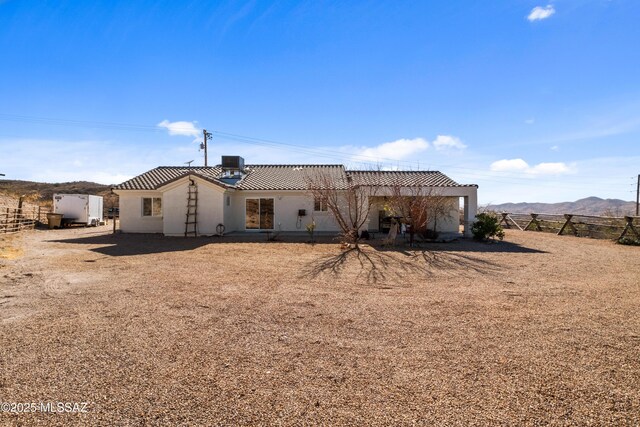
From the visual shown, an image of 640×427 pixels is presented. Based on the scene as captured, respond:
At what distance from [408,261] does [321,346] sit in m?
7.19

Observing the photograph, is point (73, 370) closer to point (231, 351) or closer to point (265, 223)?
point (231, 351)

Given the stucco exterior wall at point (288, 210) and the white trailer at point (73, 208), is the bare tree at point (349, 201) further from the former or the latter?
the white trailer at point (73, 208)

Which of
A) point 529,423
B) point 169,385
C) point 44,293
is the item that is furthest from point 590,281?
point 44,293

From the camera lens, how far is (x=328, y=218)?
1900 centimetres

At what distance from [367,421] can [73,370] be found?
10.1 ft

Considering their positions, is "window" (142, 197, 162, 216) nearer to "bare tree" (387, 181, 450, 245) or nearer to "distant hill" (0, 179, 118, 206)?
"bare tree" (387, 181, 450, 245)

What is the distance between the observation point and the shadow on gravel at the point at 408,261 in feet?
30.3

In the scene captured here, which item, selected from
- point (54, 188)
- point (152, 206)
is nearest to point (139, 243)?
point (152, 206)

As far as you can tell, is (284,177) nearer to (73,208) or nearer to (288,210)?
(288,210)

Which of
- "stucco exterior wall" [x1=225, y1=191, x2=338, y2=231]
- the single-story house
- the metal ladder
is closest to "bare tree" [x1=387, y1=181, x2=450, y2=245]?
the single-story house

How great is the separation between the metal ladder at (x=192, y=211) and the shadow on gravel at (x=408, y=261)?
852 centimetres

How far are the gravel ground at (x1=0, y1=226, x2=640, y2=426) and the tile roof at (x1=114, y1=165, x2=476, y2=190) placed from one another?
9495 millimetres

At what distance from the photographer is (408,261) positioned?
11.0 metres

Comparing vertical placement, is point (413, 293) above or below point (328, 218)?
below
